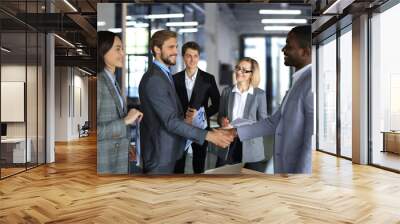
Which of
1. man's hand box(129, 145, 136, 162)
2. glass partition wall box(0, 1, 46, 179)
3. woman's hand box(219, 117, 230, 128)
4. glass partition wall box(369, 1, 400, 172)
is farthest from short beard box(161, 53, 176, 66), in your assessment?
glass partition wall box(369, 1, 400, 172)

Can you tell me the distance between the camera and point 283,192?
5.75 m

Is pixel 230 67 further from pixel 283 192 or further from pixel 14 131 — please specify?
pixel 14 131

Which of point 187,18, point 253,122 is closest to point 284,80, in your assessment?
point 253,122

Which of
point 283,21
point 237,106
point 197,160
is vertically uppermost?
point 283,21

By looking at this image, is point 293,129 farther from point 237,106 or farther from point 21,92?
point 21,92

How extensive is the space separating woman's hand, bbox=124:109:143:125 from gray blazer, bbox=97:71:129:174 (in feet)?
0.28

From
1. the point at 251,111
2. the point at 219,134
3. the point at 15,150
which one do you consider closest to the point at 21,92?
the point at 15,150

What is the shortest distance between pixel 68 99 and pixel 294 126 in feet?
36.7

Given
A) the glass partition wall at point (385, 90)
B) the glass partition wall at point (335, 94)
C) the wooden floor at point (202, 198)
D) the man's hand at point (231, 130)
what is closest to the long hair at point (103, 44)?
the wooden floor at point (202, 198)

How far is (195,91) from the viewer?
6.70 m

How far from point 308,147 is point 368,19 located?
11.6 feet

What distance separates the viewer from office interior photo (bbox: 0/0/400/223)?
4.78 m

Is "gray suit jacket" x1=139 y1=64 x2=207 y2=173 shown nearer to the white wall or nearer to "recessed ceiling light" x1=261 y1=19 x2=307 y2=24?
"recessed ceiling light" x1=261 y1=19 x2=307 y2=24

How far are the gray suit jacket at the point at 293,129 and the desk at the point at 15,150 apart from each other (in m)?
3.77
